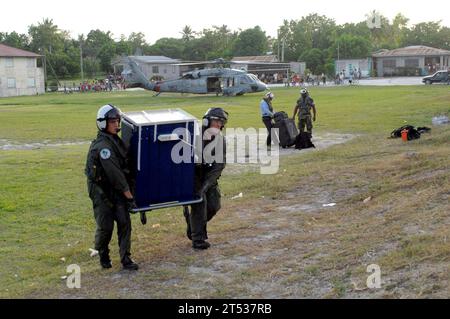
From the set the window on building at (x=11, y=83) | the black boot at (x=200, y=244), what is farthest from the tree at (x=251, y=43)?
the black boot at (x=200, y=244)

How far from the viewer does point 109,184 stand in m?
6.86

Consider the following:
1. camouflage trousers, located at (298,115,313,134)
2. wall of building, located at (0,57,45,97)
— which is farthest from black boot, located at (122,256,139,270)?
wall of building, located at (0,57,45,97)

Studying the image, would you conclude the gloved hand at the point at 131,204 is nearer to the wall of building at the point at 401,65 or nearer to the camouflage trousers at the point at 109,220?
the camouflage trousers at the point at 109,220

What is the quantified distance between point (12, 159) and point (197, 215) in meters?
10.8

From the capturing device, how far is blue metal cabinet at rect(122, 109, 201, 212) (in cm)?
692

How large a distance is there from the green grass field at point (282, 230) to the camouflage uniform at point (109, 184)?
0.49 metres

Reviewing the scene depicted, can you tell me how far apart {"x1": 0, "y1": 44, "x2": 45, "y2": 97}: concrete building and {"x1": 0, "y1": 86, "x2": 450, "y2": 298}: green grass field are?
61431 mm

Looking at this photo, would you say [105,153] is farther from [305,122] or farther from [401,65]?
[401,65]

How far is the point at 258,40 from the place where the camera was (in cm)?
11012

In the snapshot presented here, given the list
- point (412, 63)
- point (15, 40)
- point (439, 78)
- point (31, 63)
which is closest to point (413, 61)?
point (412, 63)

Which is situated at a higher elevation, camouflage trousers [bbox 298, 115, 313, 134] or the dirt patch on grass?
camouflage trousers [bbox 298, 115, 313, 134]

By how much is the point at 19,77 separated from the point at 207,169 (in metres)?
72.8

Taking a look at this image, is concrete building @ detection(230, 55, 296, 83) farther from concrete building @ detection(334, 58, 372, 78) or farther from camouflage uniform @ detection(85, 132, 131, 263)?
camouflage uniform @ detection(85, 132, 131, 263)
